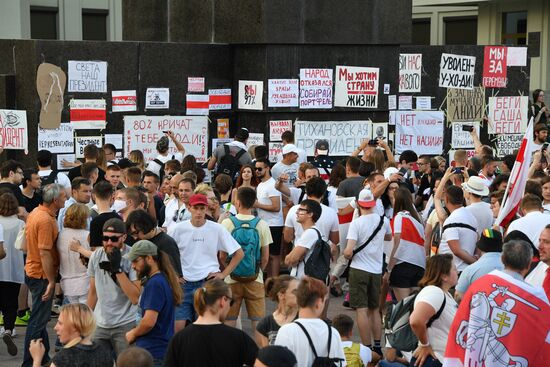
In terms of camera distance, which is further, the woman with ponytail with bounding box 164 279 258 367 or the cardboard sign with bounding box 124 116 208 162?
the cardboard sign with bounding box 124 116 208 162

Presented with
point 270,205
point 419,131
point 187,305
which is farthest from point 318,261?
point 419,131

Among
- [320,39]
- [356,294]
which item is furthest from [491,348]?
[320,39]

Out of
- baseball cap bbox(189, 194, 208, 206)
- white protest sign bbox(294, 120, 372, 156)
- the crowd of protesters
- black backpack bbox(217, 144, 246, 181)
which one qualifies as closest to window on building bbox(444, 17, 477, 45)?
white protest sign bbox(294, 120, 372, 156)

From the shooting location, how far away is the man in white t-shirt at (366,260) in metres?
11.0

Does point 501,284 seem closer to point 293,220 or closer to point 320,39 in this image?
point 293,220

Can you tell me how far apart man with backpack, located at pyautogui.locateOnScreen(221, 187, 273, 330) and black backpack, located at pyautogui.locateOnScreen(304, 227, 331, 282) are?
49 cm

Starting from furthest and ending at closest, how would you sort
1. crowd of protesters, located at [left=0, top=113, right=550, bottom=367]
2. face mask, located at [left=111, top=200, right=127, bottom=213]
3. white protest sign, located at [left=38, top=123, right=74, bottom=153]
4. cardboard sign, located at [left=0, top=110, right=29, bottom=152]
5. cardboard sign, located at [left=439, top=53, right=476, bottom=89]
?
cardboard sign, located at [left=439, top=53, right=476, bottom=89] < white protest sign, located at [left=38, top=123, right=74, bottom=153] < cardboard sign, located at [left=0, top=110, right=29, bottom=152] < face mask, located at [left=111, top=200, right=127, bottom=213] < crowd of protesters, located at [left=0, top=113, right=550, bottom=367]

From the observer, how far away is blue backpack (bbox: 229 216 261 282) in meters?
10.7

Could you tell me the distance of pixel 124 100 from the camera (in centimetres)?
1788

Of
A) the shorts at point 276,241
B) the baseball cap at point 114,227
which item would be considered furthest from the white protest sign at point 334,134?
the baseball cap at point 114,227

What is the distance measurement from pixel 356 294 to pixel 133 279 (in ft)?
10.1

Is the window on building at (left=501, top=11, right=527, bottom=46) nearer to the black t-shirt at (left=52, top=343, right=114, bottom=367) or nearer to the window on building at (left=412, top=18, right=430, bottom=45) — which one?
the window on building at (left=412, top=18, right=430, bottom=45)

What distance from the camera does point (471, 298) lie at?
729cm

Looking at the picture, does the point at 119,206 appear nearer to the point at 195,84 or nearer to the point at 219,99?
the point at 195,84
